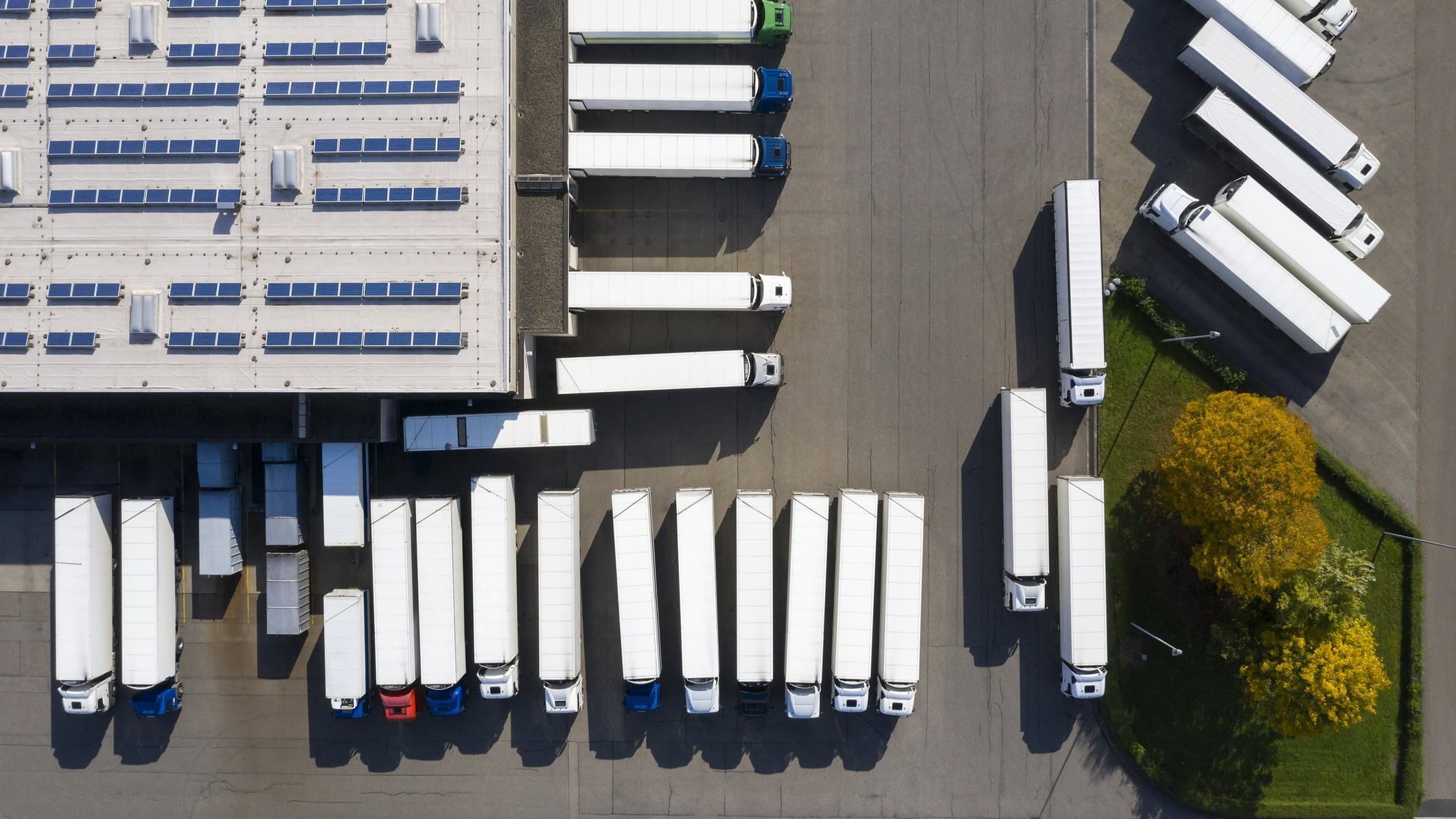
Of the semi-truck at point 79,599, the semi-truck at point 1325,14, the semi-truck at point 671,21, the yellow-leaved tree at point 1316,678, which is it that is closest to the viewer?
the yellow-leaved tree at point 1316,678

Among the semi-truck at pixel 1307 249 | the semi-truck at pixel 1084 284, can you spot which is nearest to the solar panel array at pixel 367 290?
the semi-truck at pixel 1084 284

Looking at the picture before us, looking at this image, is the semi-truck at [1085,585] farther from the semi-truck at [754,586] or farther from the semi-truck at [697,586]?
the semi-truck at [697,586]

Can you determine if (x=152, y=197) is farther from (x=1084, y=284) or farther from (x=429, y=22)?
(x=1084, y=284)

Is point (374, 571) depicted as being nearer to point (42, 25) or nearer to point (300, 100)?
point (300, 100)

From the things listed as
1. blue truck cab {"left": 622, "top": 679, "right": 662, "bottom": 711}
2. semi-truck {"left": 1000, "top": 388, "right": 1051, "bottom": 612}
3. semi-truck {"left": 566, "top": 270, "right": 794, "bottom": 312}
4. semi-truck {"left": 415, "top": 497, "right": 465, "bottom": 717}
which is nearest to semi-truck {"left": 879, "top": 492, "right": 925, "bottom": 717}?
semi-truck {"left": 1000, "top": 388, "right": 1051, "bottom": 612}

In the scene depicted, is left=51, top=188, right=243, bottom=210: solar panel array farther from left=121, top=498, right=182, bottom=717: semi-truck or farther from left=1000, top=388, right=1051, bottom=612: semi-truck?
left=1000, top=388, right=1051, bottom=612: semi-truck

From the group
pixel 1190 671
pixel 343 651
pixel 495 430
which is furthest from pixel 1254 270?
pixel 343 651
